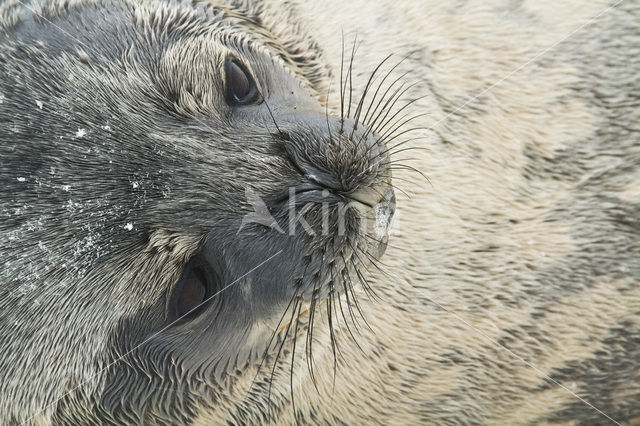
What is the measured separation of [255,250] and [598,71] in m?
1.51

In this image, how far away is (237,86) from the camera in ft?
7.38

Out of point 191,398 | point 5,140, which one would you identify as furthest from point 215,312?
point 5,140

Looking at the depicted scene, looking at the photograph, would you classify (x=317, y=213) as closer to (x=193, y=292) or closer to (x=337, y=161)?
(x=337, y=161)

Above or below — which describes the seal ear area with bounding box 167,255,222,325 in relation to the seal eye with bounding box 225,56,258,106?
below

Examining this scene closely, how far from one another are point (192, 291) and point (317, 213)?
453mm

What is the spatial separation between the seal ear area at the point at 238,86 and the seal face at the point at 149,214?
0.05 ft

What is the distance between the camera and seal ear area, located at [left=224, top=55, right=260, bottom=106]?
88.0 inches

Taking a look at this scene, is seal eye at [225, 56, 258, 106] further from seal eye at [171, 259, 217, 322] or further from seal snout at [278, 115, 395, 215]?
seal eye at [171, 259, 217, 322]

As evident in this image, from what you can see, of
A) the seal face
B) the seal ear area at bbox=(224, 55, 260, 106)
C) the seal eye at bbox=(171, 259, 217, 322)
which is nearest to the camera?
the seal face

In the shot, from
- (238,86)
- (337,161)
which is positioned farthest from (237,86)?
(337,161)

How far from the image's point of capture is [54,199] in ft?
6.34

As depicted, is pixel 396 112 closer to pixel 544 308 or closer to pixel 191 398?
pixel 544 308

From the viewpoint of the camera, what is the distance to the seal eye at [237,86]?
2.24 metres

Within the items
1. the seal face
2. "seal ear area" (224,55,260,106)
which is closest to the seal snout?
the seal face
